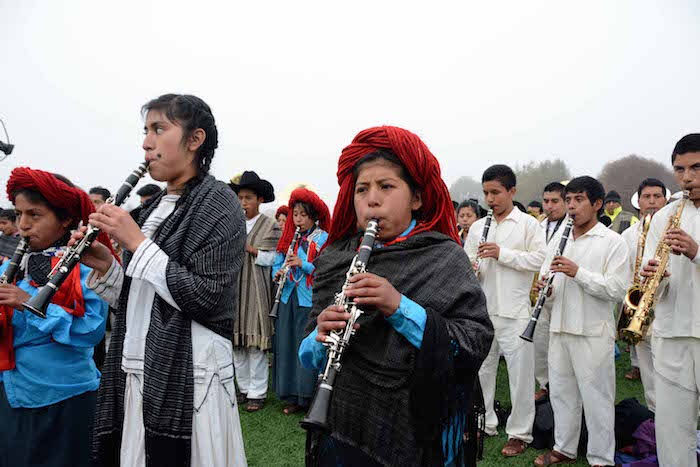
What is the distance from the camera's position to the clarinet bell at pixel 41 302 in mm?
2541

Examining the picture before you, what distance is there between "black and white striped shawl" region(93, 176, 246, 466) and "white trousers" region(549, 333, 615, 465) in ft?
11.0

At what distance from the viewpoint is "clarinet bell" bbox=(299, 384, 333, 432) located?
72.9 inches

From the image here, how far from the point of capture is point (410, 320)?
1.93 meters

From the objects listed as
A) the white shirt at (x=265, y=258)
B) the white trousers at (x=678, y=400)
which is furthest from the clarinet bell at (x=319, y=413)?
the white shirt at (x=265, y=258)

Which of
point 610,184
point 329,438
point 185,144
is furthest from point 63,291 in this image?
point 610,184

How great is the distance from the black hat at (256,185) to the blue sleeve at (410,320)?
523cm

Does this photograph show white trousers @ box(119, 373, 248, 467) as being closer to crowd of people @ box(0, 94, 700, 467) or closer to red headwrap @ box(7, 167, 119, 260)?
crowd of people @ box(0, 94, 700, 467)

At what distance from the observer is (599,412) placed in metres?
4.41

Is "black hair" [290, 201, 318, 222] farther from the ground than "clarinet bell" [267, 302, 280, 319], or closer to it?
farther from the ground

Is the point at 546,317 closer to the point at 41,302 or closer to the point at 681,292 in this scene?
the point at 681,292

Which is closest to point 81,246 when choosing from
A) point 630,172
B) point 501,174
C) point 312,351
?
point 312,351

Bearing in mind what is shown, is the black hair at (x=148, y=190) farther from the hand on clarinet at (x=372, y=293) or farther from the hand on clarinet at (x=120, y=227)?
the hand on clarinet at (x=372, y=293)

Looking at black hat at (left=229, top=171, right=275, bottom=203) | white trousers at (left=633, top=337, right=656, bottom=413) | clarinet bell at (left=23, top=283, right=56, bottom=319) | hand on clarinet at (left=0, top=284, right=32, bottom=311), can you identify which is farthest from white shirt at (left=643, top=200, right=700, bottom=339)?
black hat at (left=229, top=171, right=275, bottom=203)

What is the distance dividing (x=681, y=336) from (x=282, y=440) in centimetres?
382
